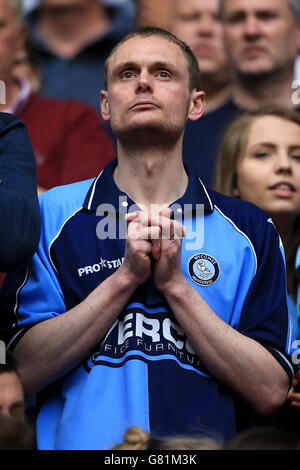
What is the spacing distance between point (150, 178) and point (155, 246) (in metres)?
0.39

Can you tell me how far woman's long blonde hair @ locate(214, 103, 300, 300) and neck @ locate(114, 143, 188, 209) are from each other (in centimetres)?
85

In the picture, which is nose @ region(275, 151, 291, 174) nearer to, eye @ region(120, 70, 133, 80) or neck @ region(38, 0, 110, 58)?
eye @ region(120, 70, 133, 80)

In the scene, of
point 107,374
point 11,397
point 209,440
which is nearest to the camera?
point 209,440

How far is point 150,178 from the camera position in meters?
3.04

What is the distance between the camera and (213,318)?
269 centimetres

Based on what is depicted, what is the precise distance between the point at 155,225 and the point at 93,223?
31 cm

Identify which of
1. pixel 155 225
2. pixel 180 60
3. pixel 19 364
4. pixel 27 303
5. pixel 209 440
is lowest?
pixel 209 440

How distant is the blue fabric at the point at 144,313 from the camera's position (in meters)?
2.62

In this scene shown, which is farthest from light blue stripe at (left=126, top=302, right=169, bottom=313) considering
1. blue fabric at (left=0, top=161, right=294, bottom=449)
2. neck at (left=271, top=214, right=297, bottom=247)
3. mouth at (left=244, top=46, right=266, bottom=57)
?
mouth at (left=244, top=46, right=266, bottom=57)

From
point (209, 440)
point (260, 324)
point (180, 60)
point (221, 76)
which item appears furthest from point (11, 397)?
point (221, 76)

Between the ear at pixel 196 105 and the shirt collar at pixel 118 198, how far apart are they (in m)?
0.25

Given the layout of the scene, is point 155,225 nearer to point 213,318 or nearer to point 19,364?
point 213,318

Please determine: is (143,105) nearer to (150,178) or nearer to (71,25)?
Answer: (150,178)

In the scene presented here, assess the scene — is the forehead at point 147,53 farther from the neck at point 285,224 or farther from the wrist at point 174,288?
the neck at point 285,224
